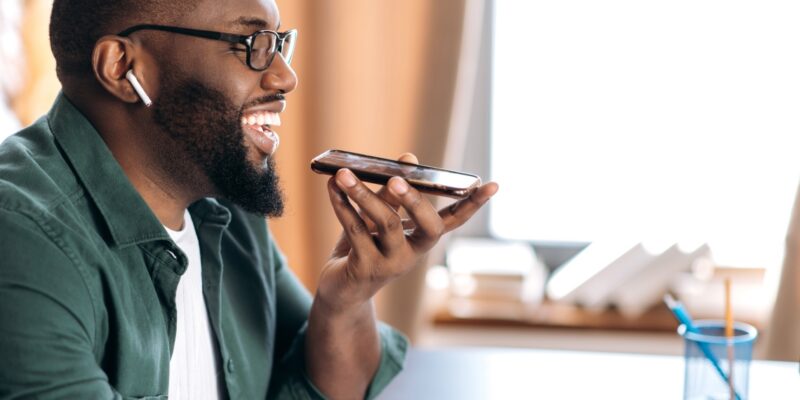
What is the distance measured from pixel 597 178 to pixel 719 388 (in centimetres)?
130

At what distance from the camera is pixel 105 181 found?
3.43 ft

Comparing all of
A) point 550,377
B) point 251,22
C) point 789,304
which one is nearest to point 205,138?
point 251,22

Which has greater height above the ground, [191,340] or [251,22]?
[251,22]

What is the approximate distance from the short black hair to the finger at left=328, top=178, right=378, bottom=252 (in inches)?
11.3

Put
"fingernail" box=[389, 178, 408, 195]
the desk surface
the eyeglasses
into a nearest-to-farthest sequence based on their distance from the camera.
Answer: "fingernail" box=[389, 178, 408, 195] → the eyeglasses → the desk surface

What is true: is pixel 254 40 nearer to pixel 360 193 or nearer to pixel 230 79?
pixel 230 79

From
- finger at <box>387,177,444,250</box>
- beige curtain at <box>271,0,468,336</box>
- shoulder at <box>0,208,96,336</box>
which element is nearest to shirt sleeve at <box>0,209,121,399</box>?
shoulder at <box>0,208,96,336</box>

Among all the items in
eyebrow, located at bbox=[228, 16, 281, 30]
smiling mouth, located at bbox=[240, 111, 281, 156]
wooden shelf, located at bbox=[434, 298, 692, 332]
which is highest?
eyebrow, located at bbox=[228, 16, 281, 30]

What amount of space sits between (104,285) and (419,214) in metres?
0.35

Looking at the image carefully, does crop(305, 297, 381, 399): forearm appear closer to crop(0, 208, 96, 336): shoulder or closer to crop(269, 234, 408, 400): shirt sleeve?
crop(269, 234, 408, 400): shirt sleeve

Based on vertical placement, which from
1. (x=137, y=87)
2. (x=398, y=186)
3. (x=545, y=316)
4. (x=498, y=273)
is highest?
(x=137, y=87)

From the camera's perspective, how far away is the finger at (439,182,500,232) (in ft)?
3.36

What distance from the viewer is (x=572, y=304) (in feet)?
7.82

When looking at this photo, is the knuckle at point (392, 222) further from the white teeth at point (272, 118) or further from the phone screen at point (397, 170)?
the white teeth at point (272, 118)
